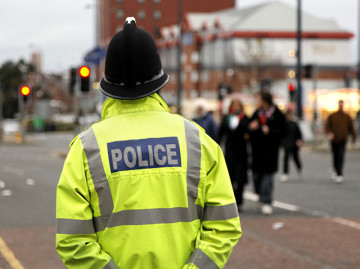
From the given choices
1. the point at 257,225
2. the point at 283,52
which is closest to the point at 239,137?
the point at 257,225

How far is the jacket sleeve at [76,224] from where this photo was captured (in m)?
3.02

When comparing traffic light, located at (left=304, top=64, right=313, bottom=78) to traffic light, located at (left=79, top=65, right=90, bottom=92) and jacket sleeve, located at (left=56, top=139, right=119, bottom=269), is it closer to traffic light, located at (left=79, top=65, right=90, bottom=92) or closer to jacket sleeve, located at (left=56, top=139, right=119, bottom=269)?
traffic light, located at (left=79, top=65, right=90, bottom=92)

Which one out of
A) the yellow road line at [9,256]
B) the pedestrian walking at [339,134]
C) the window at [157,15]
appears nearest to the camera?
the yellow road line at [9,256]

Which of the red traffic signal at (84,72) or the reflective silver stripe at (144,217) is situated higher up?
the red traffic signal at (84,72)

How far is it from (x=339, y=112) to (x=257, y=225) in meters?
7.71

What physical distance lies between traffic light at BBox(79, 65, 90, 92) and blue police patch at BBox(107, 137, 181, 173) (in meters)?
18.2

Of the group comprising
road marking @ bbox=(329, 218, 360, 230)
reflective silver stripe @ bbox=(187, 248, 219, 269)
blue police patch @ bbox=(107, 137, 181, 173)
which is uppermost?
blue police patch @ bbox=(107, 137, 181, 173)

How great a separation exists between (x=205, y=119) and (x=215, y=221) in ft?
34.8

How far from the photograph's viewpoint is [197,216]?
3230mm

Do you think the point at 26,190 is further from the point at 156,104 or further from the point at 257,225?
the point at 156,104

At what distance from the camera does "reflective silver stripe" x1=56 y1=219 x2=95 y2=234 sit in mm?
3053

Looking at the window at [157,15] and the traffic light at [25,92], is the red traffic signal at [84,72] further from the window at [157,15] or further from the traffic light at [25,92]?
the window at [157,15]

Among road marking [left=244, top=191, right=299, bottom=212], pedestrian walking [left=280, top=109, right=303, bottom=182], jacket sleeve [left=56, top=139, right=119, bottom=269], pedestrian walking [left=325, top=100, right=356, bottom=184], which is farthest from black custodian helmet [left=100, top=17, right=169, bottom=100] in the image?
pedestrian walking [left=280, top=109, right=303, bottom=182]

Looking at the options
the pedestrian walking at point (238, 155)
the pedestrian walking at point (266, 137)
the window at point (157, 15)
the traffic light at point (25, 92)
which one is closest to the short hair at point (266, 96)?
the pedestrian walking at point (266, 137)
